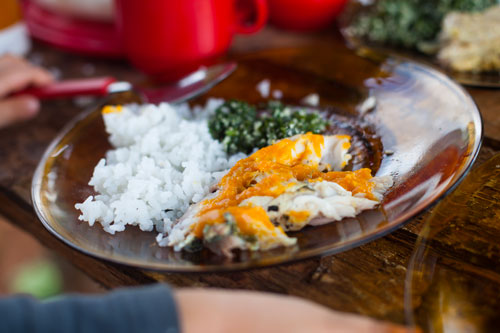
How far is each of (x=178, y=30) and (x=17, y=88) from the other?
1.52 feet

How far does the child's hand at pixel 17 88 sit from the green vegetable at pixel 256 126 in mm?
567

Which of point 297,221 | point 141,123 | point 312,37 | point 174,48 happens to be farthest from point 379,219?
point 312,37

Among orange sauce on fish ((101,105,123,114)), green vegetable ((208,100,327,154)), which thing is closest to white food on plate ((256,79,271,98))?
green vegetable ((208,100,327,154))

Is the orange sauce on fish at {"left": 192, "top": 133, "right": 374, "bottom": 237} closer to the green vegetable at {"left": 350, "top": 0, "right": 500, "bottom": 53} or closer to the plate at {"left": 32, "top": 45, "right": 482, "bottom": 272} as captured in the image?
the plate at {"left": 32, "top": 45, "right": 482, "bottom": 272}

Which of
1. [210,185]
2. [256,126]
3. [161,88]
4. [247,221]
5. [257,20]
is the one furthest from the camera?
[257,20]

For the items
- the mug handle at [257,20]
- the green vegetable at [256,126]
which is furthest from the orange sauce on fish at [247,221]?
the mug handle at [257,20]

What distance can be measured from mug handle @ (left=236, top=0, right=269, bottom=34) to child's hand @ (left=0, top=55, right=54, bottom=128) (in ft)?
1.84

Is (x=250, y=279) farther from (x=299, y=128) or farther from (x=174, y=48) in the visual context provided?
(x=174, y=48)

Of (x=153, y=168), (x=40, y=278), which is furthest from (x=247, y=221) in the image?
(x=40, y=278)

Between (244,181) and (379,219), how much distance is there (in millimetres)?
242

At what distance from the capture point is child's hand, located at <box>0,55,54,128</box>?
1.34 meters

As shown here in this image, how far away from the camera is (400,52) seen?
1.39 metres

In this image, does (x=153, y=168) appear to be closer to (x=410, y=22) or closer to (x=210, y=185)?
(x=210, y=185)

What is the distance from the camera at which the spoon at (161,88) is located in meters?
1.25
